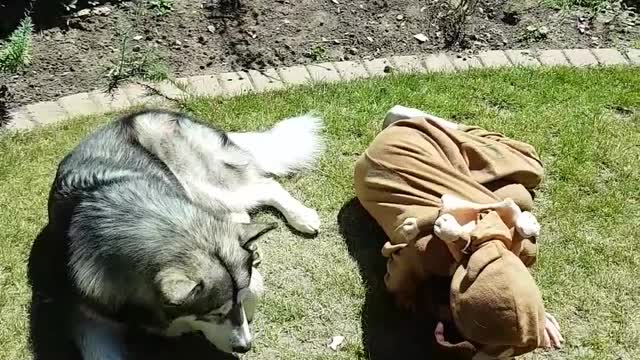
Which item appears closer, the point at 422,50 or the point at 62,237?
the point at 62,237

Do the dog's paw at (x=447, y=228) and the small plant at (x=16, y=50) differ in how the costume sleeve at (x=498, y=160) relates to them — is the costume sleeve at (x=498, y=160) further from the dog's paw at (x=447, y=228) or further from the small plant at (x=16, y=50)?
the small plant at (x=16, y=50)

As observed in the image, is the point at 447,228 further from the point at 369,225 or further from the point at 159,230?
the point at 159,230

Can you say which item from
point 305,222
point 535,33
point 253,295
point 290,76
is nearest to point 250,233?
point 253,295

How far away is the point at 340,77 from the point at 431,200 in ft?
5.56

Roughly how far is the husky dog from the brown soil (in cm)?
116

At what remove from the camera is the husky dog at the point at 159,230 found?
3.40m

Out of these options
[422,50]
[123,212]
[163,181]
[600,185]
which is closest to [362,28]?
[422,50]

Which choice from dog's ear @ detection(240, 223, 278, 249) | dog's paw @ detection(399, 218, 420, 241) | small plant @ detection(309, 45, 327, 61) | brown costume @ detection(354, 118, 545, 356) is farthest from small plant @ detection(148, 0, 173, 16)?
dog's paw @ detection(399, 218, 420, 241)

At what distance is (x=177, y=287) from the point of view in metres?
3.23

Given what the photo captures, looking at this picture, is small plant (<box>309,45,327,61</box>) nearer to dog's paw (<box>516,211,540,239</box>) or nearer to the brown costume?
the brown costume

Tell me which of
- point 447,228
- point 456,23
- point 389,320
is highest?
point 447,228

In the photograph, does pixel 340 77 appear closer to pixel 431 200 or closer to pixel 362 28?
pixel 362 28

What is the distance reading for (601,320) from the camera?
410 cm

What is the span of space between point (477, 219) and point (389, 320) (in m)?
0.68
